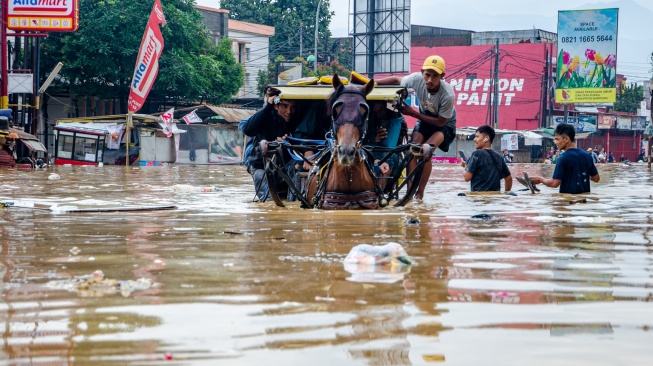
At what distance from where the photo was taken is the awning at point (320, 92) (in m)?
10.5

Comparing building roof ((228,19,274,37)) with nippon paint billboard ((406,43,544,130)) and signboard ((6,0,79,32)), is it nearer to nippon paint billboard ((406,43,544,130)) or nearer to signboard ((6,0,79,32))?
nippon paint billboard ((406,43,544,130))

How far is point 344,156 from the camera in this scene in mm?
8656

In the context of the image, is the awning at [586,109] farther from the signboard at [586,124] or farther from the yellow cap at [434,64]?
the yellow cap at [434,64]

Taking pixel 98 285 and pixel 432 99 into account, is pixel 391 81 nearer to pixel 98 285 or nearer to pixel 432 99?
pixel 432 99

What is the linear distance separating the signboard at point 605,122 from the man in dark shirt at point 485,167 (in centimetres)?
6334

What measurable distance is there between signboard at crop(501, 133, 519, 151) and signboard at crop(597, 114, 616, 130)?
16.7 metres

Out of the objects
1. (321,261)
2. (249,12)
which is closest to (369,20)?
(249,12)

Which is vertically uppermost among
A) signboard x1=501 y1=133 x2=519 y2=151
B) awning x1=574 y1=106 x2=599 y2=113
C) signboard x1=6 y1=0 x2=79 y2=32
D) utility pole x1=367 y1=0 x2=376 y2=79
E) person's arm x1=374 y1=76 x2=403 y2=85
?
utility pole x1=367 y1=0 x2=376 y2=79

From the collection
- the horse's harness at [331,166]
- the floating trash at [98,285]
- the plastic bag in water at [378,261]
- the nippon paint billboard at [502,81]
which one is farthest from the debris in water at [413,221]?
the nippon paint billboard at [502,81]

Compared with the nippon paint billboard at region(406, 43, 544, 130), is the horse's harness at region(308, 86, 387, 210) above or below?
below

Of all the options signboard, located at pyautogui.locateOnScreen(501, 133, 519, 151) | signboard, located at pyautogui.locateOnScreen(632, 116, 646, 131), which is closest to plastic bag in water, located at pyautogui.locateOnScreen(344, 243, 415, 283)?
signboard, located at pyautogui.locateOnScreen(501, 133, 519, 151)

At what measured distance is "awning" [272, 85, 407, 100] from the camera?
1047 cm

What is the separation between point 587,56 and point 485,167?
5008 cm

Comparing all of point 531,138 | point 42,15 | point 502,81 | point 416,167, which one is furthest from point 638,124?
point 416,167
